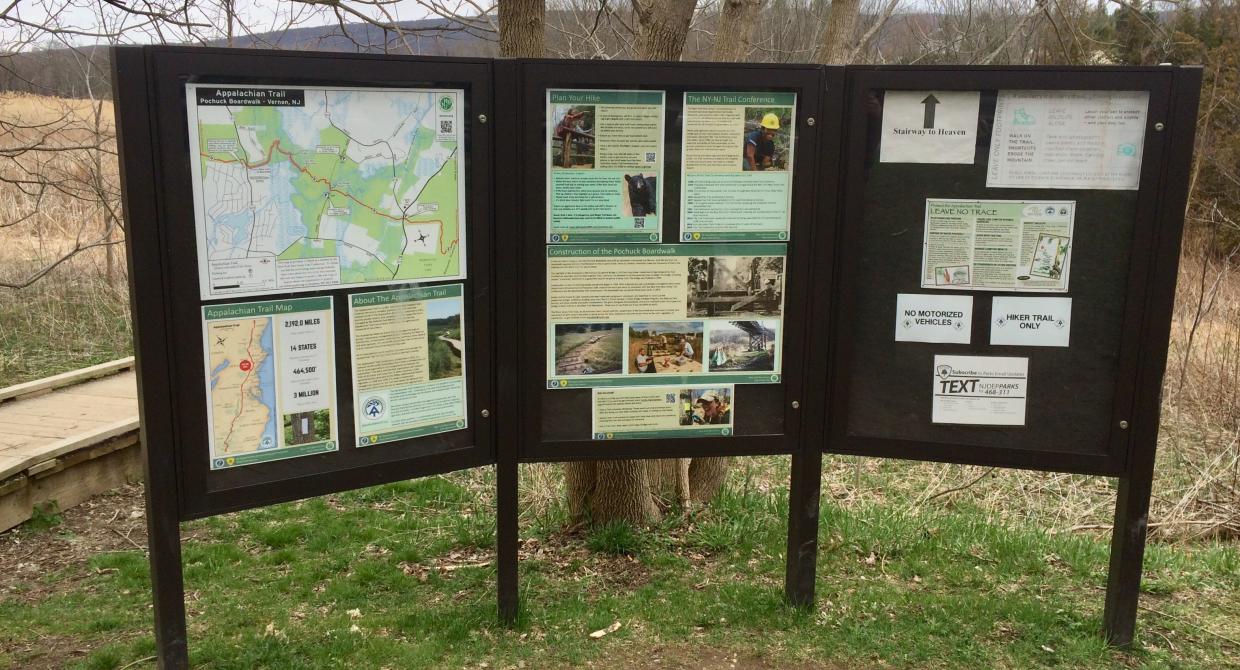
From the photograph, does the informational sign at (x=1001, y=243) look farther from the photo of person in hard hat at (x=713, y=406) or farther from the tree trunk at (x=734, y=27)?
the tree trunk at (x=734, y=27)

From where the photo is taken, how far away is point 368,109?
3.42 metres

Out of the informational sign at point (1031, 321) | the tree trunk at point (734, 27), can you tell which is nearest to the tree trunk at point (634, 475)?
the tree trunk at point (734, 27)

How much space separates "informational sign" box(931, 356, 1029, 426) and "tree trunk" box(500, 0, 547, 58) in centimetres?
263

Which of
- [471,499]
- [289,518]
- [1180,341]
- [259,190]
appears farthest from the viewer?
[1180,341]

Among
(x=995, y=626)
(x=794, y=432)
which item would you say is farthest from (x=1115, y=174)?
(x=995, y=626)

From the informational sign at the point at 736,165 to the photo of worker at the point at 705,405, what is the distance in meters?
0.63

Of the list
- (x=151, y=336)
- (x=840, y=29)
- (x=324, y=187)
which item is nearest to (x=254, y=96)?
(x=324, y=187)

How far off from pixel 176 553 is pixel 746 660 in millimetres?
2172

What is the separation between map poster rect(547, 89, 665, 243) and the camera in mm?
3664

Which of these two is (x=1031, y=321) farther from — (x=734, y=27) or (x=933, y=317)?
(x=734, y=27)

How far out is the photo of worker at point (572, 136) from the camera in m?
3.66

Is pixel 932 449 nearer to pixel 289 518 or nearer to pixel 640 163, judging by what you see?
pixel 640 163

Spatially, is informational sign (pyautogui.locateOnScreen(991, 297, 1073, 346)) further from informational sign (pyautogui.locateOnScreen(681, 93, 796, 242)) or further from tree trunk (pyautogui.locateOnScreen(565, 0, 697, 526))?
tree trunk (pyautogui.locateOnScreen(565, 0, 697, 526))

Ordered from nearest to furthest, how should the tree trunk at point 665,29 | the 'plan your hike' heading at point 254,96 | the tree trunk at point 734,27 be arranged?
the 'plan your hike' heading at point 254,96 → the tree trunk at point 665,29 → the tree trunk at point 734,27
